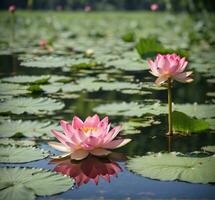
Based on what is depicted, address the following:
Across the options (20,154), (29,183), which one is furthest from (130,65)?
(29,183)

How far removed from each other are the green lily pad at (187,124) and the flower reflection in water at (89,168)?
0.93 ft

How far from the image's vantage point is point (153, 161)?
3.46 ft

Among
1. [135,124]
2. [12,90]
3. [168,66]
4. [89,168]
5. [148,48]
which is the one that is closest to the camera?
[89,168]

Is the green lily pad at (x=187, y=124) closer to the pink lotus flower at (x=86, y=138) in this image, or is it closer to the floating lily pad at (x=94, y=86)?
the pink lotus flower at (x=86, y=138)

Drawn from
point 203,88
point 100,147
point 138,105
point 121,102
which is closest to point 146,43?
point 203,88

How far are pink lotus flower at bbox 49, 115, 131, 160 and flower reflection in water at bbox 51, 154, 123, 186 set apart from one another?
2cm

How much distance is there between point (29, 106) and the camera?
66.3 inches

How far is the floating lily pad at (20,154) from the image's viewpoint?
1.08m

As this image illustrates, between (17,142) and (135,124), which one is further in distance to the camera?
(135,124)

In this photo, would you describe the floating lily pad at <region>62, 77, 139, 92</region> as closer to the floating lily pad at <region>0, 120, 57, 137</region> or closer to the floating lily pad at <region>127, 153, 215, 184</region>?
the floating lily pad at <region>0, 120, 57, 137</region>

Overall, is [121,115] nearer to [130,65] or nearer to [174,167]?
[174,167]

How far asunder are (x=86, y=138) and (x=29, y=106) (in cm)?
69

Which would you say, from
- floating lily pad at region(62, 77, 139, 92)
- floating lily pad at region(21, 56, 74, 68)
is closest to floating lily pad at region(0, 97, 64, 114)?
floating lily pad at region(62, 77, 139, 92)

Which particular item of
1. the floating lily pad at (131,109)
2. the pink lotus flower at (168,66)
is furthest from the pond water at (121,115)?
the pink lotus flower at (168,66)
